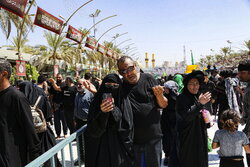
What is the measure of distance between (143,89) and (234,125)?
1317 millimetres

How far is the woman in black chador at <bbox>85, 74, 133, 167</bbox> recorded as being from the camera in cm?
221

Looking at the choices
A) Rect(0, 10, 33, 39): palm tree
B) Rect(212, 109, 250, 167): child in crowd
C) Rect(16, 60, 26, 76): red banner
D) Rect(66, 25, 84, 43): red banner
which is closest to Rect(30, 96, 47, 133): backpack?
Rect(212, 109, 250, 167): child in crowd

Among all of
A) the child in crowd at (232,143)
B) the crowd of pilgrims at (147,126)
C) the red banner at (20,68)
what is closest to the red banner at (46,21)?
the red banner at (20,68)

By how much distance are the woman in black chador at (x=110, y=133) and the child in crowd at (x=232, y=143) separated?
1389 millimetres

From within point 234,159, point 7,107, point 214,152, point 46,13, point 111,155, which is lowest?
point 214,152

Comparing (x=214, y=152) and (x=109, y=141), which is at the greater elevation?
(x=109, y=141)

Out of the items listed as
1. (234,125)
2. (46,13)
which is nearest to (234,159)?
(234,125)

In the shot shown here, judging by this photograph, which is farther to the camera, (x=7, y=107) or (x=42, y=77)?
(x=42, y=77)

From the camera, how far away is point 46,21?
374 inches

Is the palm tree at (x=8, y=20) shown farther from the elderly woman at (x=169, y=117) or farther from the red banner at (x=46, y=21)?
the elderly woman at (x=169, y=117)

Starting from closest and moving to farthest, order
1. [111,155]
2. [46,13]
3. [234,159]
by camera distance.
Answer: [111,155] < [234,159] < [46,13]

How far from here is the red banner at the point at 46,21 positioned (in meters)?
8.91

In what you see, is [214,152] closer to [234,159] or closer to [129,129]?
[234,159]

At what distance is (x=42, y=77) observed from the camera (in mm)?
5613
